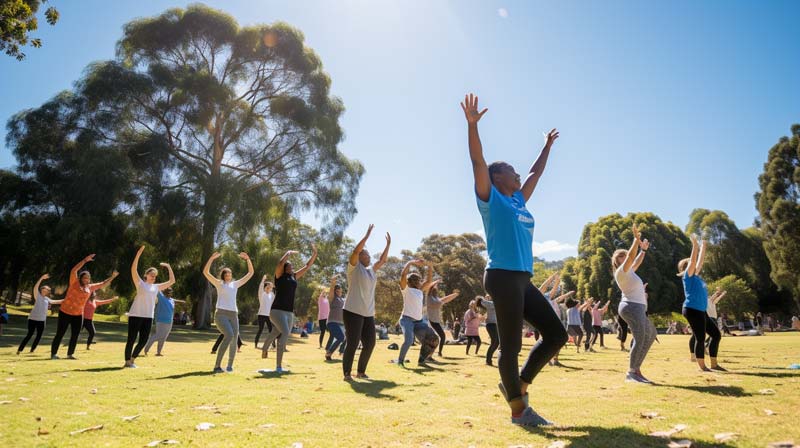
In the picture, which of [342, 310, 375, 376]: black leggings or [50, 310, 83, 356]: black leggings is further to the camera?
[50, 310, 83, 356]: black leggings

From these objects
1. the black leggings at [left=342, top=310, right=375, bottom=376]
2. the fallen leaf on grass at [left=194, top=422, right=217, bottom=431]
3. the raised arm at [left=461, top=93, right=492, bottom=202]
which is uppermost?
the raised arm at [left=461, top=93, right=492, bottom=202]

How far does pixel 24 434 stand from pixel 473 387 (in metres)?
5.70

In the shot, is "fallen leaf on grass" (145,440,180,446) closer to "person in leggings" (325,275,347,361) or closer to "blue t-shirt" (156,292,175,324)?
"person in leggings" (325,275,347,361)

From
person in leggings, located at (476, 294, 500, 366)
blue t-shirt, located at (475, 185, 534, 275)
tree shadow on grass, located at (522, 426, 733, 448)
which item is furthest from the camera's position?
person in leggings, located at (476, 294, 500, 366)

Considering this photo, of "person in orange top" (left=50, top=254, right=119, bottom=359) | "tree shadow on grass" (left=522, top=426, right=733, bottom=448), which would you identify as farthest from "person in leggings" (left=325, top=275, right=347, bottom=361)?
A: "tree shadow on grass" (left=522, top=426, right=733, bottom=448)

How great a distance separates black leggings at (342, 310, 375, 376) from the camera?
838cm

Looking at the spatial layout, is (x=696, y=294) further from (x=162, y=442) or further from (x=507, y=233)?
(x=162, y=442)

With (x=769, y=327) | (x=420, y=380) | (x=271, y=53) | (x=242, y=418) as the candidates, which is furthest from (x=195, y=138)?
(x=769, y=327)

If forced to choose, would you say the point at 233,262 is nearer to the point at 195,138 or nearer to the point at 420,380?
the point at 195,138

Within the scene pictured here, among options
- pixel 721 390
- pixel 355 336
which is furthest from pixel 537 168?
pixel 355 336

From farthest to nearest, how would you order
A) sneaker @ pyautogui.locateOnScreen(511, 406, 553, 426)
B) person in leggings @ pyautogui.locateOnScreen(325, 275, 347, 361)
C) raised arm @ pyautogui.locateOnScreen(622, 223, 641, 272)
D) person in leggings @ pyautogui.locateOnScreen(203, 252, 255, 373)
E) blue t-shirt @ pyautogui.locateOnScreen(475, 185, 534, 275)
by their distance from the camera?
person in leggings @ pyautogui.locateOnScreen(325, 275, 347, 361), person in leggings @ pyautogui.locateOnScreen(203, 252, 255, 373), raised arm @ pyautogui.locateOnScreen(622, 223, 641, 272), blue t-shirt @ pyautogui.locateOnScreen(475, 185, 534, 275), sneaker @ pyautogui.locateOnScreen(511, 406, 553, 426)

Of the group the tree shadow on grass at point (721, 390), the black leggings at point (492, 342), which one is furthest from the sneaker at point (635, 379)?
the black leggings at point (492, 342)

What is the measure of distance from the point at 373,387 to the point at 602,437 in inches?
168

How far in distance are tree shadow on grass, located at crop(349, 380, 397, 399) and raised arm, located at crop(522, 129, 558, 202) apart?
3284mm
